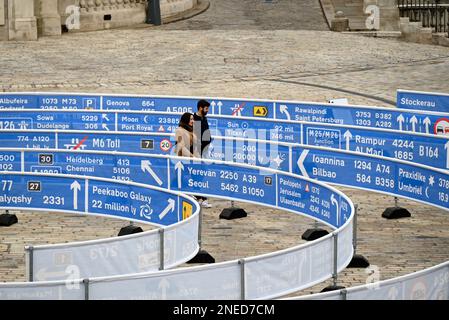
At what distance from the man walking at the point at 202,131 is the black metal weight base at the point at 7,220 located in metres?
3.01

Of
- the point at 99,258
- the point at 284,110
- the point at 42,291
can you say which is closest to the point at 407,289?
the point at 42,291

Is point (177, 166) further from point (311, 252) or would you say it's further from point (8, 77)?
point (8, 77)

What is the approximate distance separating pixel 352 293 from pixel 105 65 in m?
24.6

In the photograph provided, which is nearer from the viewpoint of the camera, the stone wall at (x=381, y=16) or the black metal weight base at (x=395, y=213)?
the black metal weight base at (x=395, y=213)

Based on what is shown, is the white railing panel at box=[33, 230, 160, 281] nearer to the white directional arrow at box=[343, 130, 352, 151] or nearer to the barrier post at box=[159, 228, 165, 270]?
the barrier post at box=[159, 228, 165, 270]

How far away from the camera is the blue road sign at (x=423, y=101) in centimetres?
2616

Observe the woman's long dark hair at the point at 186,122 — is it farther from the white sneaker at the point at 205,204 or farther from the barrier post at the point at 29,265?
the barrier post at the point at 29,265

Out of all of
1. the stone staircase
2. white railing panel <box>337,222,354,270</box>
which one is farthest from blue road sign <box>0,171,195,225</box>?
the stone staircase

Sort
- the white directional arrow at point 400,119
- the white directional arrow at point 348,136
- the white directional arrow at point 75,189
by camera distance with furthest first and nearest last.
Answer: the white directional arrow at point 400,119, the white directional arrow at point 348,136, the white directional arrow at point 75,189

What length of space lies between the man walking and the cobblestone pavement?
290 millimetres

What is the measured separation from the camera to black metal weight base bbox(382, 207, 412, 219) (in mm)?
21688

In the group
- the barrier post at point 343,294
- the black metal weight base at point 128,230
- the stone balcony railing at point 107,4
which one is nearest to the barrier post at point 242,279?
the barrier post at point 343,294

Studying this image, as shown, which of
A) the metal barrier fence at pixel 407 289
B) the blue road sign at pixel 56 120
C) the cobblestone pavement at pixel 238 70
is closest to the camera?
the metal barrier fence at pixel 407 289
